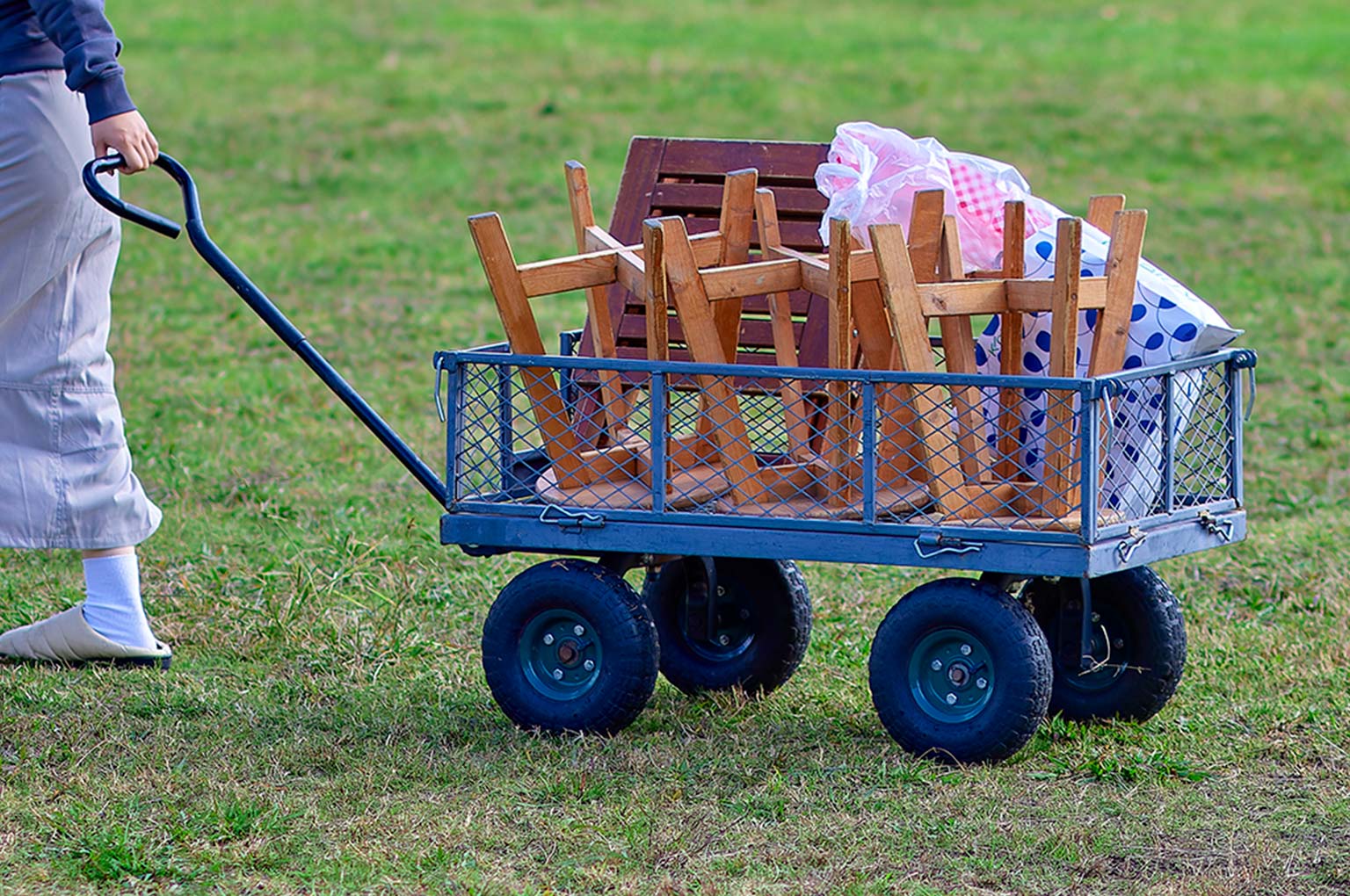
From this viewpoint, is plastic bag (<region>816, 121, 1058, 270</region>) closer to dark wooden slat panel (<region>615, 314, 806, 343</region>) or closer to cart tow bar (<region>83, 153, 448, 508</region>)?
dark wooden slat panel (<region>615, 314, 806, 343</region>)

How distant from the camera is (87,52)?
423 cm

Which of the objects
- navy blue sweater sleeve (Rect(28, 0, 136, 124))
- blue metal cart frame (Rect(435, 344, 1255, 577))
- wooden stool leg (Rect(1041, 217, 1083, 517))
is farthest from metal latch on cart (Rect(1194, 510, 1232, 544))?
navy blue sweater sleeve (Rect(28, 0, 136, 124))

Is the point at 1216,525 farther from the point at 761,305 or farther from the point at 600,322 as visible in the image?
the point at 600,322

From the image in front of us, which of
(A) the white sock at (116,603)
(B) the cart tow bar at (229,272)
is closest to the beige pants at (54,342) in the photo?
(A) the white sock at (116,603)

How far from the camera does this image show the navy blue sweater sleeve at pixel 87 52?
13.9ft

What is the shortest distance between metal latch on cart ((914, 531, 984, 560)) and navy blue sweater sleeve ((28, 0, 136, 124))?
1.93m

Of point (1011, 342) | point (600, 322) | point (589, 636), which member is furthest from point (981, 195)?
point (589, 636)

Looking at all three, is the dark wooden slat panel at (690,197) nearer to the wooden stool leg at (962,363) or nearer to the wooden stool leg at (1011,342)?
the wooden stool leg at (962,363)

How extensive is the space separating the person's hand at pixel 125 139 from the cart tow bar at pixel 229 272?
0.9 inches

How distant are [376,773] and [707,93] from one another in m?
13.0

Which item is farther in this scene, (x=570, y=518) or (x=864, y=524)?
(x=570, y=518)

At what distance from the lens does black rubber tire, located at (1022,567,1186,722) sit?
4.26 metres

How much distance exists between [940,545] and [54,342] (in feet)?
7.16

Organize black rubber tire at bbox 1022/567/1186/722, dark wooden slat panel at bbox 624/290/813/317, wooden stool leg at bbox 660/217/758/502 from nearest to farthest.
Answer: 1. wooden stool leg at bbox 660/217/758/502
2. black rubber tire at bbox 1022/567/1186/722
3. dark wooden slat panel at bbox 624/290/813/317
